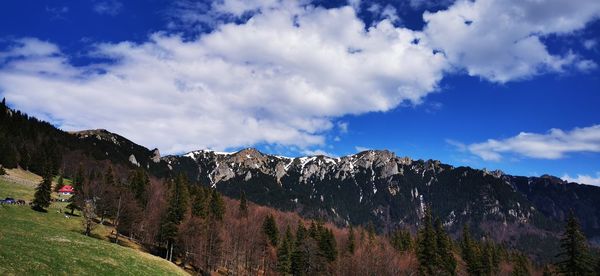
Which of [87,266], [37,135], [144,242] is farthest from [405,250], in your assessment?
[37,135]

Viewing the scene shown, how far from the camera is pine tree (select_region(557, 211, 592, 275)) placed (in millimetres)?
61281

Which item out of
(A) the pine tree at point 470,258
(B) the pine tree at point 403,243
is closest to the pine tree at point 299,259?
(B) the pine tree at point 403,243

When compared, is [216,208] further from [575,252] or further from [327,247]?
[575,252]

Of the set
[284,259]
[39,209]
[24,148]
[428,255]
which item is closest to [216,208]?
[284,259]

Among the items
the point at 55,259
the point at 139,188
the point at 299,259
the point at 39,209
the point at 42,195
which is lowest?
the point at 299,259

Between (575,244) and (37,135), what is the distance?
209 meters

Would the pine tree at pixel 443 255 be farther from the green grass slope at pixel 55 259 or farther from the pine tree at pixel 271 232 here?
the green grass slope at pixel 55 259

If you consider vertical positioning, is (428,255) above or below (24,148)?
below

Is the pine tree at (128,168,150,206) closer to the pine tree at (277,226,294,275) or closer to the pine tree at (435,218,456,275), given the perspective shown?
the pine tree at (277,226,294,275)

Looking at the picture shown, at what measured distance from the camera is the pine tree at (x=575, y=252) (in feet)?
201

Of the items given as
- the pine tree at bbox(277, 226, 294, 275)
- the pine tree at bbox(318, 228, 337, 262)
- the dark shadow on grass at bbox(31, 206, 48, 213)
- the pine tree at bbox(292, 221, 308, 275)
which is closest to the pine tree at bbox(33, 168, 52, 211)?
the dark shadow on grass at bbox(31, 206, 48, 213)

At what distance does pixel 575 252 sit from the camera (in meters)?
62.5

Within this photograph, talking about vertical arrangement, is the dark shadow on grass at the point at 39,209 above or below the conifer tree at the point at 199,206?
below

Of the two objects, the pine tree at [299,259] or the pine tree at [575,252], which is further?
the pine tree at [299,259]
